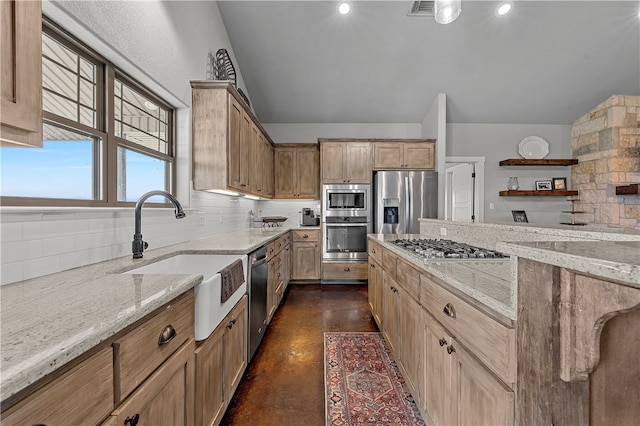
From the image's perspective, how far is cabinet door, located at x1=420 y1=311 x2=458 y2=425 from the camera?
1145mm

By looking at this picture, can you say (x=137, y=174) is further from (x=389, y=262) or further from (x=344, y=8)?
(x=344, y=8)

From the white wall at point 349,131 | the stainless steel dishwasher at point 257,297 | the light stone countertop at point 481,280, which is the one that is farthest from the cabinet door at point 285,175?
the light stone countertop at point 481,280

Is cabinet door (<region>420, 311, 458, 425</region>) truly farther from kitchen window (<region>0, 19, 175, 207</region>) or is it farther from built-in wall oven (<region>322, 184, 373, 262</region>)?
built-in wall oven (<region>322, 184, 373, 262</region>)

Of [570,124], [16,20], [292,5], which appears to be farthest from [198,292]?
[570,124]

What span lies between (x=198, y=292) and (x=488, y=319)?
1.08 meters

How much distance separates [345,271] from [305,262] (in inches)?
25.8

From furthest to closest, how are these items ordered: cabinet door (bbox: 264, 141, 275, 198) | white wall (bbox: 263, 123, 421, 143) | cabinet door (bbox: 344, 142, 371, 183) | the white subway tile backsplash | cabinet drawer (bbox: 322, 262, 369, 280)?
white wall (bbox: 263, 123, 421, 143) → cabinet door (bbox: 344, 142, 371, 183) → cabinet drawer (bbox: 322, 262, 369, 280) → cabinet door (bbox: 264, 141, 275, 198) → the white subway tile backsplash

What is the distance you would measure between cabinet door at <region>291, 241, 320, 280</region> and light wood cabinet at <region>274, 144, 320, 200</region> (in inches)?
36.3

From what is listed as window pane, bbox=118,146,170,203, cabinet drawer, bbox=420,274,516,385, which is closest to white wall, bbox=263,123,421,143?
window pane, bbox=118,146,170,203

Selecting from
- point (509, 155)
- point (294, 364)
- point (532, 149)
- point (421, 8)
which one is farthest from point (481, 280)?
point (532, 149)

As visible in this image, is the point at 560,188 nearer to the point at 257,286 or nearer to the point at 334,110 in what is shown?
the point at 334,110

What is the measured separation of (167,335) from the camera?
3.02 ft

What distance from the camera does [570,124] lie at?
5.02m

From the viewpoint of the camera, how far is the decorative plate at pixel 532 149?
504 cm
